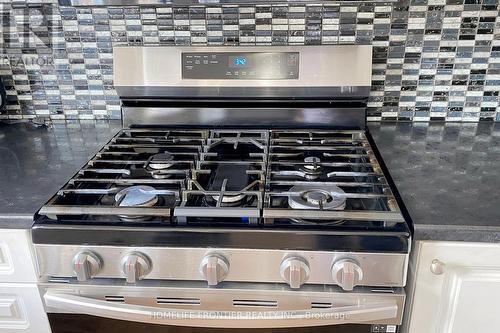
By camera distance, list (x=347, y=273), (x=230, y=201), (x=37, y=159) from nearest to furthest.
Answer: (x=347, y=273) → (x=230, y=201) → (x=37, y=159)

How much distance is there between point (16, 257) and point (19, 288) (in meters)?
0.09

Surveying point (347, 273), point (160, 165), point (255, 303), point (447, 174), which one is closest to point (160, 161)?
point (160, 165)

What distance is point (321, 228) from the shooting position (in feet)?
3.18

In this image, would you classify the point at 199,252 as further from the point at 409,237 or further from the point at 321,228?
the point at 409,237

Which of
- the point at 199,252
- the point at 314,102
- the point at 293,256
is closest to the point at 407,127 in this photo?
the point at 314,102

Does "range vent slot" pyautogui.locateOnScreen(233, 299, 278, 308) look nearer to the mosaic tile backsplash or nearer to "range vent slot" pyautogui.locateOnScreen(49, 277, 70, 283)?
"range vent slot" pyautogui.locateOnScreen(49, 277, 70, 283)

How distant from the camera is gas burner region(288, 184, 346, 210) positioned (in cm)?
103

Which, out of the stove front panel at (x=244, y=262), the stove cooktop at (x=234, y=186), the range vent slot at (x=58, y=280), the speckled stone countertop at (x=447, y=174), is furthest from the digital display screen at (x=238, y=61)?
the range vent slot at (x=58, y=280)

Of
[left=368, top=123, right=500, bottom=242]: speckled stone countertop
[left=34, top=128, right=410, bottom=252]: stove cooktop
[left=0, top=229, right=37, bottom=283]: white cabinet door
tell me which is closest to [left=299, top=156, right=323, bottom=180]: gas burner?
[left=34, top=128, right=410, bottom=252]: stove cooktop

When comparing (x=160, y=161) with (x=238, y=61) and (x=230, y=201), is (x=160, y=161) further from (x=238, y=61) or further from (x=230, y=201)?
(x=238, y=61)

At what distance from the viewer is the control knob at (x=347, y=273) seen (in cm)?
95

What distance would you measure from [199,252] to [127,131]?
646 mm

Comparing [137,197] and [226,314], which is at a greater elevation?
[137,197]

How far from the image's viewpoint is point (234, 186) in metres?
1.13
